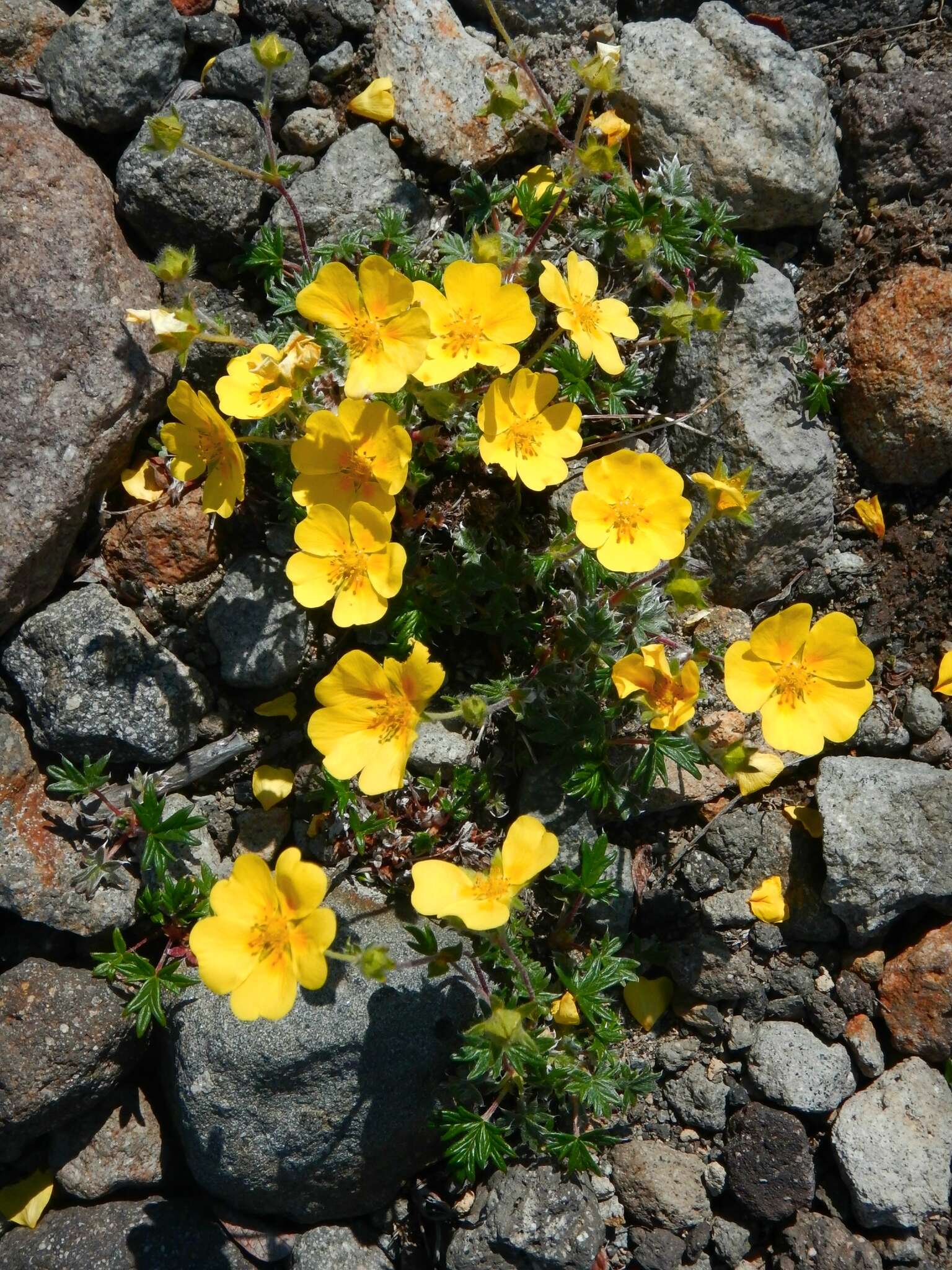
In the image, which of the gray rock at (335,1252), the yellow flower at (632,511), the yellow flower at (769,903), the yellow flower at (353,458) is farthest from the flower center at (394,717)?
the gray rock at (335,1252)

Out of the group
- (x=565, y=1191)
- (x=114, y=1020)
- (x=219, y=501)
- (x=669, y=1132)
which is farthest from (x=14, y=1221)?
(x=219, y=501)

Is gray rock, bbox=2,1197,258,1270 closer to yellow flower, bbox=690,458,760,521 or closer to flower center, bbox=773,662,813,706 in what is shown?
flower center, bbox=773,662,813,706

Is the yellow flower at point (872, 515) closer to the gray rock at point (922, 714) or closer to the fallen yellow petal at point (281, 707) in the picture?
the gray rock at point (922, 714)

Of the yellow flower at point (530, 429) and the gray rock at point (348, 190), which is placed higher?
the gray rock at point (348, 190)

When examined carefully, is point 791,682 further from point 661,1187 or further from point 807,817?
Answer: point 661,1187

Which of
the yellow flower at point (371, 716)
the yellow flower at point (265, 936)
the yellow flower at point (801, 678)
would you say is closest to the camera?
the yellow flower at point (265, 936)

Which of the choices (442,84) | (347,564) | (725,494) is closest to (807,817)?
(725,494)

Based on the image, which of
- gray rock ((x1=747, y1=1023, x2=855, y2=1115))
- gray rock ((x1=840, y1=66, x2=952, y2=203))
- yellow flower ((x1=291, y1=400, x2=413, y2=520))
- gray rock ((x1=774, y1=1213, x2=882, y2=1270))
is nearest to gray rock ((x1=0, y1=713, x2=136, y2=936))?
yellow flower ((x1=291, y1=400, x2=413, y2=520))

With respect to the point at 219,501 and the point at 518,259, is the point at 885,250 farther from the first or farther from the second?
the point at 219,501
